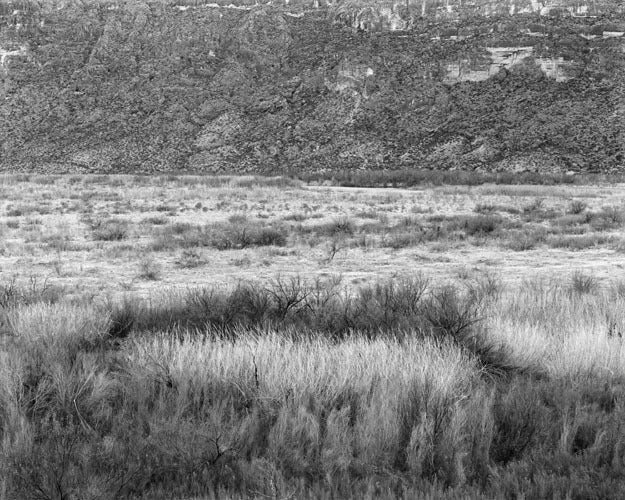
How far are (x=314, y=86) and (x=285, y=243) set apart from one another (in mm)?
67314

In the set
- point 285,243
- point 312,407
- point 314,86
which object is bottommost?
point 285,243

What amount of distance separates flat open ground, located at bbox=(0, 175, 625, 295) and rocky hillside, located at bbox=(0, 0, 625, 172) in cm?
4154

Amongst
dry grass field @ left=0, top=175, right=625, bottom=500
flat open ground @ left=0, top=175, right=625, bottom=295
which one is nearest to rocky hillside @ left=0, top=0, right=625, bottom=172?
flat open ground @ left=0, top=175, right=625, bottom=295

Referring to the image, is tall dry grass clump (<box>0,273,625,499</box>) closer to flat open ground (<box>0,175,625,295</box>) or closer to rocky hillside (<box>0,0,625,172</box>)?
flat open ground (<box>0,175,625,295</box>)

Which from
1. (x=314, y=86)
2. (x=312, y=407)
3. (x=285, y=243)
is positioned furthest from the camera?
(x=314, y=86)

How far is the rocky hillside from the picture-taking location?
2643 inches

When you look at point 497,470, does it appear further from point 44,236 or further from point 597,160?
point 597,160

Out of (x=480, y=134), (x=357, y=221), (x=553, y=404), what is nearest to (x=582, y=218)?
(x=357, y=221)

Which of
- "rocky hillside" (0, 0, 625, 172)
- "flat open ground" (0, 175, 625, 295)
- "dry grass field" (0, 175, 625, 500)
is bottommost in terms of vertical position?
"flat open ground" (0, 175, 625, 295)

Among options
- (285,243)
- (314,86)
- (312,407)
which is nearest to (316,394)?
(312,407)

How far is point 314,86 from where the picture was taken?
80500mm

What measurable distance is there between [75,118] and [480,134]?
47385mm

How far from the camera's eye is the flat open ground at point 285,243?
1220cm

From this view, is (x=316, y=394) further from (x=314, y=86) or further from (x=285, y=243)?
(x=314, y=86)
